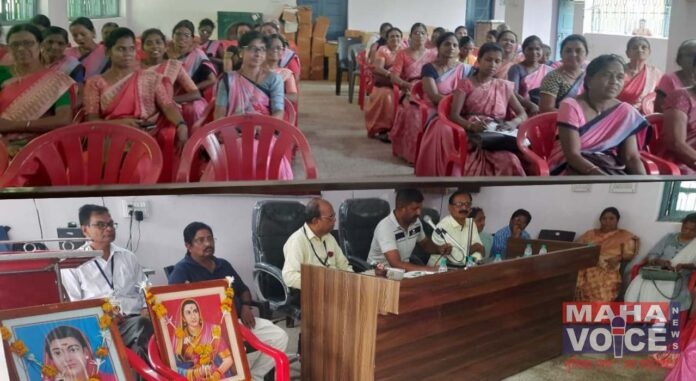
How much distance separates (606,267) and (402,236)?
30 cm

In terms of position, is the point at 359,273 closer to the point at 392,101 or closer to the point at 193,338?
the point at 193,338

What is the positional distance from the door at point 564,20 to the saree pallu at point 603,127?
16 centimetres

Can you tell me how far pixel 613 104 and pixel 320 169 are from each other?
683mm

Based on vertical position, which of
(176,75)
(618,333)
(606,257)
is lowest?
(618,333)

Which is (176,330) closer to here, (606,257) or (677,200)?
(606,257)

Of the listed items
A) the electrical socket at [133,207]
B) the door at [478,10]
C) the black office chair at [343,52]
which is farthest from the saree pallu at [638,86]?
the electrical socket at [133,207]

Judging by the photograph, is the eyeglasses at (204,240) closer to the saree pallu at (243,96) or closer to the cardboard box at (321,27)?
the cardboard box at (321,27)

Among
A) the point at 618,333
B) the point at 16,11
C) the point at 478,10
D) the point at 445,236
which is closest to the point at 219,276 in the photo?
the point at 445,236

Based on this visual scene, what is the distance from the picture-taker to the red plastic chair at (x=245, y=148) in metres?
1.37

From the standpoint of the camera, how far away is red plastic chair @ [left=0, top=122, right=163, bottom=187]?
1.20m

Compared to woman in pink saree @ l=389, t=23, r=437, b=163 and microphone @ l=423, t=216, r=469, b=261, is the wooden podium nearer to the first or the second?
microphone @ l=423, t=216, r=469, b=261

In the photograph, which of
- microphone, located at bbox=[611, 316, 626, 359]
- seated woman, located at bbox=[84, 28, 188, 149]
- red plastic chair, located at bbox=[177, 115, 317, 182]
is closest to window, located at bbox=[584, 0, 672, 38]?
red plastic chair, located at bbox=[177, 115, 317, 182]

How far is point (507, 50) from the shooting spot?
1633mm

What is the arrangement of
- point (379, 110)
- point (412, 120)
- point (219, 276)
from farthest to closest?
point (412, 120), point (379, 110), point (219, 276)
